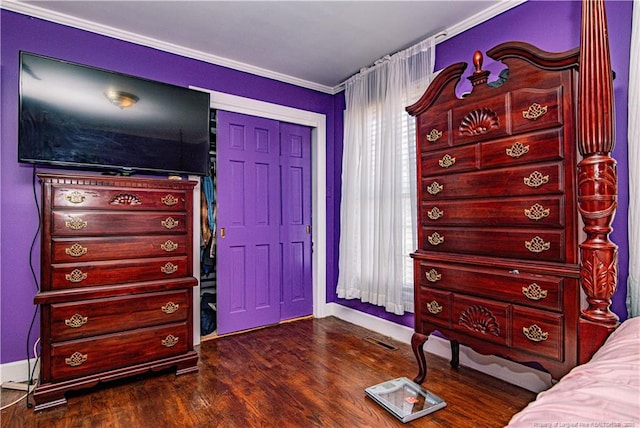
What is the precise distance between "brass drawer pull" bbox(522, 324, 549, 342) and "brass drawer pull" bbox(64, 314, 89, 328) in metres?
2.51

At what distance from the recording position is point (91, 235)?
2180mm

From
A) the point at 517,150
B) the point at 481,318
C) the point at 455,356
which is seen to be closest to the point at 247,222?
the point at 455,356

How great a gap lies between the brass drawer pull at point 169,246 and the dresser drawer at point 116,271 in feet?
0.21

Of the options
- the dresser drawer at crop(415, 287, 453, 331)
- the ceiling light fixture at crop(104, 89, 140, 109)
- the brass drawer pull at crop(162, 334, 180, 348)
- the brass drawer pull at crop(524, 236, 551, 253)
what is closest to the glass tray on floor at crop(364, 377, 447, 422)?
the dresser drawer at crop(415, 287, 453, 331)

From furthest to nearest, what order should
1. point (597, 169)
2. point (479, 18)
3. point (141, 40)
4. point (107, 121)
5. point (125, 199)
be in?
point (141, 40), point (479, 18), point (107, 121), point (125, 199), point (597, 169)

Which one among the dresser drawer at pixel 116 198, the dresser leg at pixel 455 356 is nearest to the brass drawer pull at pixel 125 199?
the dresser drawer at pixel 116 198

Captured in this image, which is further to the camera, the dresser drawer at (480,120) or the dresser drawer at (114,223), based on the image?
the dresser drawer at (114,223)

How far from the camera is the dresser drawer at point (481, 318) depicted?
1825mm

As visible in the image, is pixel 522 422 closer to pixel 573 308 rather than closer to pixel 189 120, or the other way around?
pixel 573 308

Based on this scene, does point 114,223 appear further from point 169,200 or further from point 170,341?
point 170,341

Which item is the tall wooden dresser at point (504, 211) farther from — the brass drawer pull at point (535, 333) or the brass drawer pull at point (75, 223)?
the brass drawer pull at point (75, 223)

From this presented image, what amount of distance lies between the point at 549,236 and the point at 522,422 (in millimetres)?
1276

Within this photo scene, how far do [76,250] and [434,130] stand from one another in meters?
2.38

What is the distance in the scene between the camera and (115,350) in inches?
87.0
